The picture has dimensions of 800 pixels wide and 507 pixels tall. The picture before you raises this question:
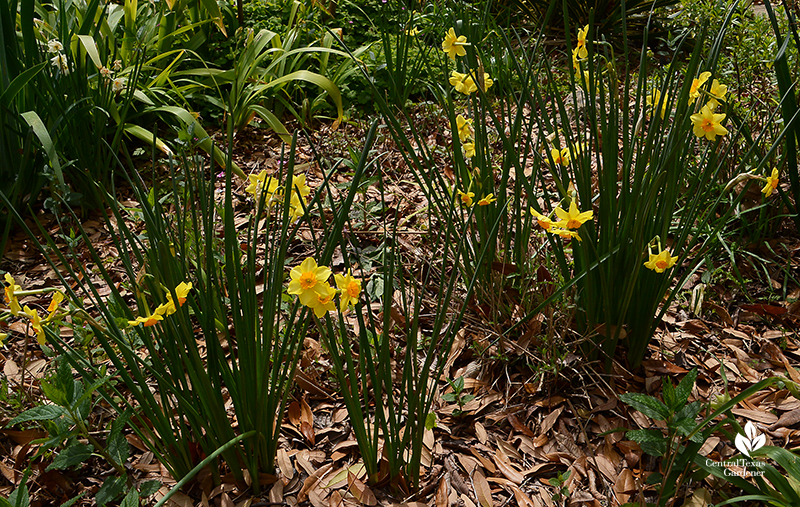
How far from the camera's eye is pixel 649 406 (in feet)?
3.95

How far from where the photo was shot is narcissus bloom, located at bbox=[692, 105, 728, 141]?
1.23m

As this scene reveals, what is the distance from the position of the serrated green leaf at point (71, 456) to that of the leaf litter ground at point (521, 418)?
157 mm

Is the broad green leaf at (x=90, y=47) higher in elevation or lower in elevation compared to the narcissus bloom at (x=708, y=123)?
higher

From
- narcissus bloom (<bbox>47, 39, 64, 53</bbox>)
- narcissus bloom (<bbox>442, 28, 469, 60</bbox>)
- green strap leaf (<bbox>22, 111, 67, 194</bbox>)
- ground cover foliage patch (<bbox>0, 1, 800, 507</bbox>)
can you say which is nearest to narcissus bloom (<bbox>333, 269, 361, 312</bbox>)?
ground cover foliage patch (<bbox>0, 1, 800, 507</bbox>)

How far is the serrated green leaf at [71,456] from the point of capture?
1.19 m

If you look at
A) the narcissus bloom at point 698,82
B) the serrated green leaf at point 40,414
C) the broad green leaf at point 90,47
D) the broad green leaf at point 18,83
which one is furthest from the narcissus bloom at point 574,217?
the broad green leaf at point 90,47

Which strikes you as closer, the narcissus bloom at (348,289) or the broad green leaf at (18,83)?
the narcissus bloom at (348,289)

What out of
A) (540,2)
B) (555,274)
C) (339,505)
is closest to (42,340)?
(339,505)

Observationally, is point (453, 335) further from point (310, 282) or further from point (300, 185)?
point (300, 185)

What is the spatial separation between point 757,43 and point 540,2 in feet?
5.46

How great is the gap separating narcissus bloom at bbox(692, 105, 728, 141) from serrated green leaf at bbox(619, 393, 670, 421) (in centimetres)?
56

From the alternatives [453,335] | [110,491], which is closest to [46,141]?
[110,491]

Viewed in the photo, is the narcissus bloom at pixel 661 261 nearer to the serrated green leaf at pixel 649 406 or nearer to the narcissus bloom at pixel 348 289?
the serrated green leaf at pixel 649 406

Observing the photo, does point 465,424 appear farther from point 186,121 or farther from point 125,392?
point 186,121
